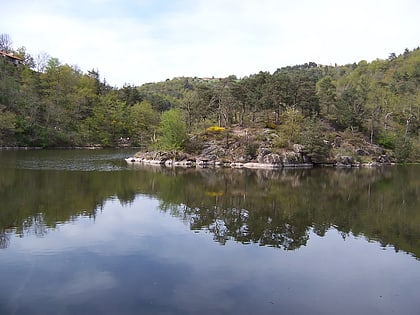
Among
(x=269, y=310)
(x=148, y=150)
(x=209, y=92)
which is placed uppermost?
(x=209, y=92)

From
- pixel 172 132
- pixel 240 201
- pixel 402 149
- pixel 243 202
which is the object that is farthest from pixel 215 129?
pixel 243 202

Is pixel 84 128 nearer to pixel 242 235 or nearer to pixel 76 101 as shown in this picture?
pixel 76 101

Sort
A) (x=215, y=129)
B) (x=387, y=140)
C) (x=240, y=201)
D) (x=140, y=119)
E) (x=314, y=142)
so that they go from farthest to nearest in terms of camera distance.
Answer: (x=140, y=119) < (x=387, y=140) < (x=215, y=129) < (x=314, y=142) < (x=240, y=201)

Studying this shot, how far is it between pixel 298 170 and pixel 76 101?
5764 centimetres

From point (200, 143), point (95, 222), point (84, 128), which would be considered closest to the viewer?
point (95, 222)

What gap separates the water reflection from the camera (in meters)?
19.8

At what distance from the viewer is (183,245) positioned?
1706cm

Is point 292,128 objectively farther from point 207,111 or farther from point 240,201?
point 240,201

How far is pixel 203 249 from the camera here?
1656 centimetres

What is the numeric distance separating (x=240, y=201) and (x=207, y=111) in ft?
137

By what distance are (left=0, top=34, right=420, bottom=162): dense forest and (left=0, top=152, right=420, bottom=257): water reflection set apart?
15.6 m

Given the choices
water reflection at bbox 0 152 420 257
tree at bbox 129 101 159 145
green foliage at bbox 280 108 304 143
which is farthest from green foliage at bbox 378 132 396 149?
tree at bbox 129 101 159 145

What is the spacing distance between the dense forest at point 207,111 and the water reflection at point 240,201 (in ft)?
51.2

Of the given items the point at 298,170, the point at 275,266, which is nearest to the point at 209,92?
the point at 298,170
